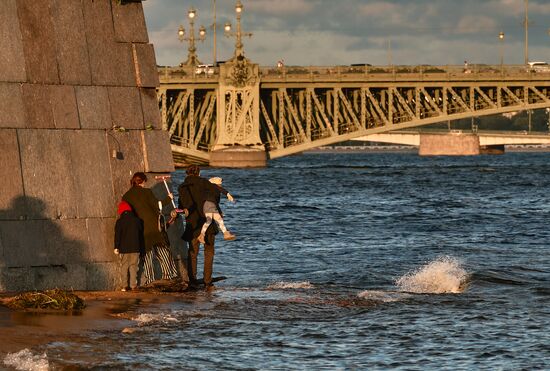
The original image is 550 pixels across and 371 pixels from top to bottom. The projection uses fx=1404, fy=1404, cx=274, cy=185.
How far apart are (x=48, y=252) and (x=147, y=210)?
1443 mm

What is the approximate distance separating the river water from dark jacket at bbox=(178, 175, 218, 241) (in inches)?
36.6

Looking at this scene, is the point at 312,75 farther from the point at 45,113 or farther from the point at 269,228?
the point at 45,113

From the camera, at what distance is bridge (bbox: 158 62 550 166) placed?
347ft

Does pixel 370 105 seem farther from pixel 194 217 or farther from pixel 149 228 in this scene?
pixel 149 228

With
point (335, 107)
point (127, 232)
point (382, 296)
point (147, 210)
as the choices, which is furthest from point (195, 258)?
point (335, 107)

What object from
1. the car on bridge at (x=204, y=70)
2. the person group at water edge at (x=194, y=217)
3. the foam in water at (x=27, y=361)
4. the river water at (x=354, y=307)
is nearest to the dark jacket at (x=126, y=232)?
the river water at (x=354, y=307)

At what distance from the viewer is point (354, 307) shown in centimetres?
1955

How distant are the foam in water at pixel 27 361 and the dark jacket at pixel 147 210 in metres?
4.95

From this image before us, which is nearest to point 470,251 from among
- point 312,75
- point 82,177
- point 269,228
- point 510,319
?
point 269,228

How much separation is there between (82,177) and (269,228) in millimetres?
23124

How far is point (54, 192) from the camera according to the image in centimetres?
1859

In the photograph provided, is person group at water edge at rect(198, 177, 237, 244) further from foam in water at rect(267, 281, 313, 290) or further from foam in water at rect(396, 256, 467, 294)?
foam in water at rect(396, 256, 467, 294)

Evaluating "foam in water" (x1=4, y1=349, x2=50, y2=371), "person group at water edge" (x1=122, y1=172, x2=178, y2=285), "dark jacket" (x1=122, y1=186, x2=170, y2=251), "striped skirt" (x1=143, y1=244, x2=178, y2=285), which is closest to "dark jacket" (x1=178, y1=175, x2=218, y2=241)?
"person group at water edge" (x1=122, y1=172, x2=178, y2=285)

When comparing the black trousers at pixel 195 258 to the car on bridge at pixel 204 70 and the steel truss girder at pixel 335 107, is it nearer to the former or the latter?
the steel truss girder at pixel 335 107
